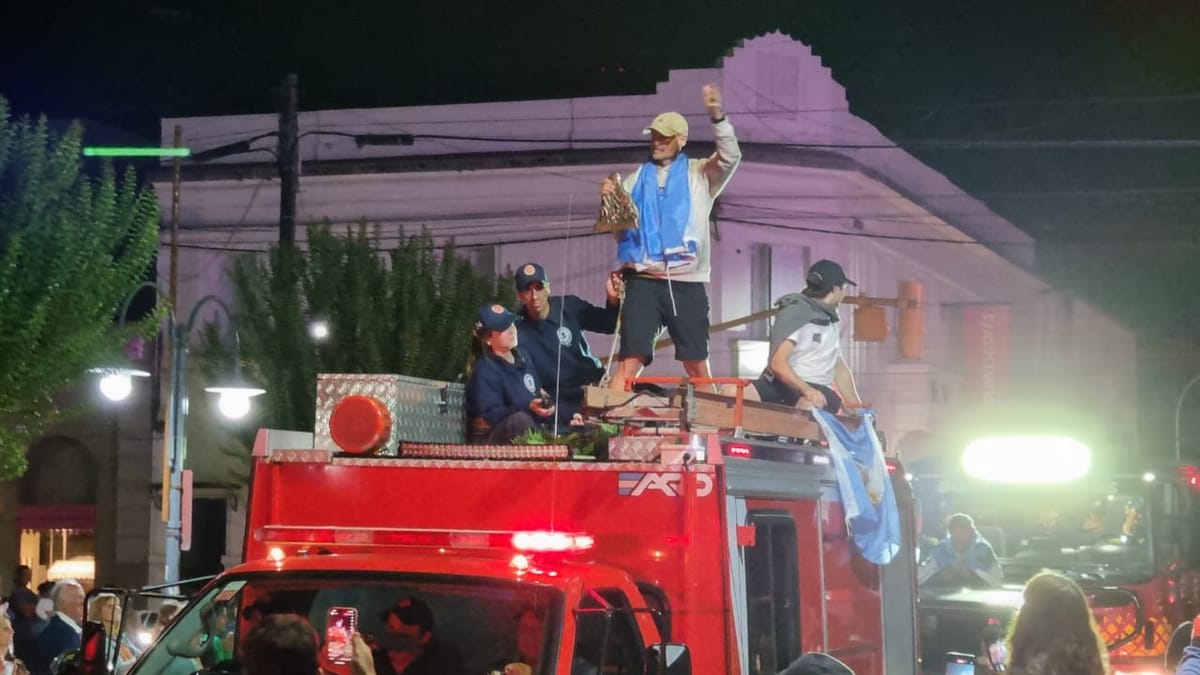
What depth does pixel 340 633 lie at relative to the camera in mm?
5262

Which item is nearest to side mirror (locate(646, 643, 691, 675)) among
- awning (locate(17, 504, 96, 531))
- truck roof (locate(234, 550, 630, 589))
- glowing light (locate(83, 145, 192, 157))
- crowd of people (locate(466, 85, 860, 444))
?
truck roof (locate(234, 550, 630, 589))

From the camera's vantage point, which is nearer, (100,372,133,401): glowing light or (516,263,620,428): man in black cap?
(516,263,620,428): man in black cap

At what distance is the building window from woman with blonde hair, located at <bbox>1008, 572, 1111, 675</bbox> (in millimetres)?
1290

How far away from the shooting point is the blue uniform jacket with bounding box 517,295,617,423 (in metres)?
Answer: 7.71

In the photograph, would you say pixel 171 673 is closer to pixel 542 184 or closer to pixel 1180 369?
pixel 542 184

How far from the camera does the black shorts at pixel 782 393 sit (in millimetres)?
7875

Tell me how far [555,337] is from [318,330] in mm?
12060

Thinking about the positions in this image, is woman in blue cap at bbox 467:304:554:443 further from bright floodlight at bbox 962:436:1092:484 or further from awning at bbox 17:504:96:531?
awning at bbox 17:504:96:531

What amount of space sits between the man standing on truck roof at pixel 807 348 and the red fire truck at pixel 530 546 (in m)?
0.81

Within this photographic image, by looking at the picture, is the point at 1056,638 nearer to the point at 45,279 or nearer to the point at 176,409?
the point at 45,279

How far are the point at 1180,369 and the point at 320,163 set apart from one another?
4233 centimetres

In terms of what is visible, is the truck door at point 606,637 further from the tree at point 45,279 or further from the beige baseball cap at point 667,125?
the tree at point 45,279

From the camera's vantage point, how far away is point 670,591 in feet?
19.0

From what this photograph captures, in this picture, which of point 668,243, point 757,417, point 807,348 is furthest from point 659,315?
point 757,417
